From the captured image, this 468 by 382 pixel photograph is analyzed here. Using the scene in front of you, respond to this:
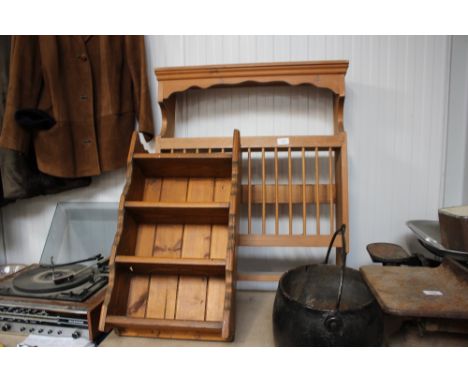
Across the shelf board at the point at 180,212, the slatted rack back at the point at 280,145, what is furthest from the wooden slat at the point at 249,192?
the shelf board at the point at 180,212

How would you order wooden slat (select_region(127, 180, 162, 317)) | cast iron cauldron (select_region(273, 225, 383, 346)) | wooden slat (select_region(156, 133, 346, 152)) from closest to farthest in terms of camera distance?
1. cast iron cauldron (select_region(273, 225, 383, 346))
2. wooden slat (select_region(127, 180, 162, 317))
3. wooden slat (select_region(156, 133, 346, 152))

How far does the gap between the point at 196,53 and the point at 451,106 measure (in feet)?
3.09

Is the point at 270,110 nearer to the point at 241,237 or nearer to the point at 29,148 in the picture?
the point at 241,237

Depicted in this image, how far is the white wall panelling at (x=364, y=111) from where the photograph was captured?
3.40 feet

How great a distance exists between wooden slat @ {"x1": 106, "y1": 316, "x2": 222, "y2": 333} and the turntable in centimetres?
11

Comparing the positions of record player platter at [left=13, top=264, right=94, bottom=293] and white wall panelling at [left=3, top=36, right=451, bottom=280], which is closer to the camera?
record player platter at [left=13, top=264, right=94, bottom=293]

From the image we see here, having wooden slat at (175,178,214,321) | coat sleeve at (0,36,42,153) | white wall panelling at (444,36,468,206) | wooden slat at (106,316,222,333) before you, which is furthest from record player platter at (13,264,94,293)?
white wall panelling at (444,36,468,206)

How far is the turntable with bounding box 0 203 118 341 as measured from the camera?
838mm

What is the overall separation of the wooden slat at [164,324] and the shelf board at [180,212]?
11.4 inches

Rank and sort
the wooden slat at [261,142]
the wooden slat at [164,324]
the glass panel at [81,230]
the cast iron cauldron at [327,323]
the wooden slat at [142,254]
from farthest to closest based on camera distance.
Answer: the glass panel at [81,230]
the wooden slat at [261,142]
the wooden slat at [142,254]
the wooden slat at [164,324]
the cast iron cauldron at [327,323]

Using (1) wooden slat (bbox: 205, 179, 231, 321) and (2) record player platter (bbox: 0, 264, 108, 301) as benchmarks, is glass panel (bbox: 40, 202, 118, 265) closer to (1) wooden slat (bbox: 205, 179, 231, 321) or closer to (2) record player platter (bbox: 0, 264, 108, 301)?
(2) record player platter (bbox: 0, 264, 108, 301)

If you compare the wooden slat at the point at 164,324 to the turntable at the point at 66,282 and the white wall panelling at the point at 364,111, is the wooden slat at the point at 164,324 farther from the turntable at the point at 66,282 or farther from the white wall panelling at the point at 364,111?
the white wall panelling at the point at 364,111

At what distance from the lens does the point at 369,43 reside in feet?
3.40

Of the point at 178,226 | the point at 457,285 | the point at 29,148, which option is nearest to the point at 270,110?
the point at 178,226
